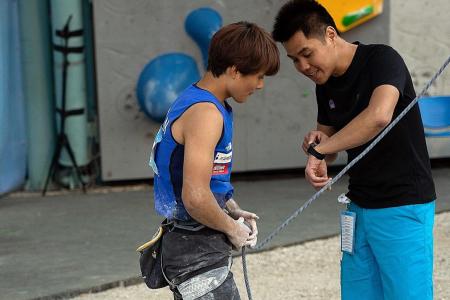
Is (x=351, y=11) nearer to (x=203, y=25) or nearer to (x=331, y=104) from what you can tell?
(x=203, y=25)

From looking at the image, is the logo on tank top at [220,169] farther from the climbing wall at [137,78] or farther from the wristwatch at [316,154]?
the climbing wall at [137,78]

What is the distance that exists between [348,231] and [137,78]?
4512mm

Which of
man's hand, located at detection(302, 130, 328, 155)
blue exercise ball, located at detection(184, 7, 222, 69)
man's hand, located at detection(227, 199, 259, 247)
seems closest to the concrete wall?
blue exercise ball, located at detection(184, 7, 222, 69)

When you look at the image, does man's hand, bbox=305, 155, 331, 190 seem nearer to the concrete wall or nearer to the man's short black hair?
the man's short black hair

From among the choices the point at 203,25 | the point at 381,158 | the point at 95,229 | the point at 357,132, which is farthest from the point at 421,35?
the point at 357,132

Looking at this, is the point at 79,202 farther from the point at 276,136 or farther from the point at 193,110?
the point at 193,110

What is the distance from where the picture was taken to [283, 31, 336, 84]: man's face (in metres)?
3.13

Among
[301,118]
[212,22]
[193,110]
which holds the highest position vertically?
[193,110]

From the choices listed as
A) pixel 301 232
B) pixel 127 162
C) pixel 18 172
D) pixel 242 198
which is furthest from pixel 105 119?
pixel 301 232

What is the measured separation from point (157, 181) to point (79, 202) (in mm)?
4496

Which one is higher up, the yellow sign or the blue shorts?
the yellow sign

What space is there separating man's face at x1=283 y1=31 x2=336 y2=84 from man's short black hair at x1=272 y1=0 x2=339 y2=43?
19 mm

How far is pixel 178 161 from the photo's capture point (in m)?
2.75

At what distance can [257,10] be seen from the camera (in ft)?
25.0
